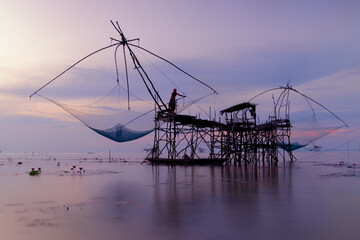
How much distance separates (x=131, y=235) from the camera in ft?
17.5

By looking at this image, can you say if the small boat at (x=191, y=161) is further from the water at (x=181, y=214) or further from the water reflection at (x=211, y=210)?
the water at (x=181, y=214)

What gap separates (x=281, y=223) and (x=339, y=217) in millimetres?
1805

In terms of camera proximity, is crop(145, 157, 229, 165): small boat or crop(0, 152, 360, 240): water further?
crop(145, 157, 229, 165): small boat

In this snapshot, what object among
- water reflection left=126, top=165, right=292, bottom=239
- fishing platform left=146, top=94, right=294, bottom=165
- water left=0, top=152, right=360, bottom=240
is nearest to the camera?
water left=0, top=152, right=360, bottom=240

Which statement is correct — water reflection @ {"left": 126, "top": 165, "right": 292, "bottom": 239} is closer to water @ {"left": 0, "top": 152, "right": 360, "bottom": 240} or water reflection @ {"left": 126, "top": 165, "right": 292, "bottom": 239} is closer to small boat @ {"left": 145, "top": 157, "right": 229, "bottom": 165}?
water @ {"left": 0, "top": 152, "right": 360, "bottom": 240}

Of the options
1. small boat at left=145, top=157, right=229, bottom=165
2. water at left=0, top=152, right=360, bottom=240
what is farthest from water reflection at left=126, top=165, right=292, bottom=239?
small boat at left=145, top=157, right=229, bottom=165

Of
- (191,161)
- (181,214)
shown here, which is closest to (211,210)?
(181,214)

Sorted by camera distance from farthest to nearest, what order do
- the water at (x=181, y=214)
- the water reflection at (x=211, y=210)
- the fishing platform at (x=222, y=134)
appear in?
the fishing platform at (x=222, y=134)
the water reflection at (x=211, y=210)
the water at (x=181, y=214)

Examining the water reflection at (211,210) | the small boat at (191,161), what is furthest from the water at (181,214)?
the small boat at (191,161)

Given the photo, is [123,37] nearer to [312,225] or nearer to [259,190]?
[259,190]

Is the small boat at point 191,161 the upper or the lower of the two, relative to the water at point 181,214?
upper

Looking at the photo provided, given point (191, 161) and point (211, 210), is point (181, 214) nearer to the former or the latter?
point (211, 210)

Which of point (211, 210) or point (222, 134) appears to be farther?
point (222, 134)

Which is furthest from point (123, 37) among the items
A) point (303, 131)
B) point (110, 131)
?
point (303, 131)
